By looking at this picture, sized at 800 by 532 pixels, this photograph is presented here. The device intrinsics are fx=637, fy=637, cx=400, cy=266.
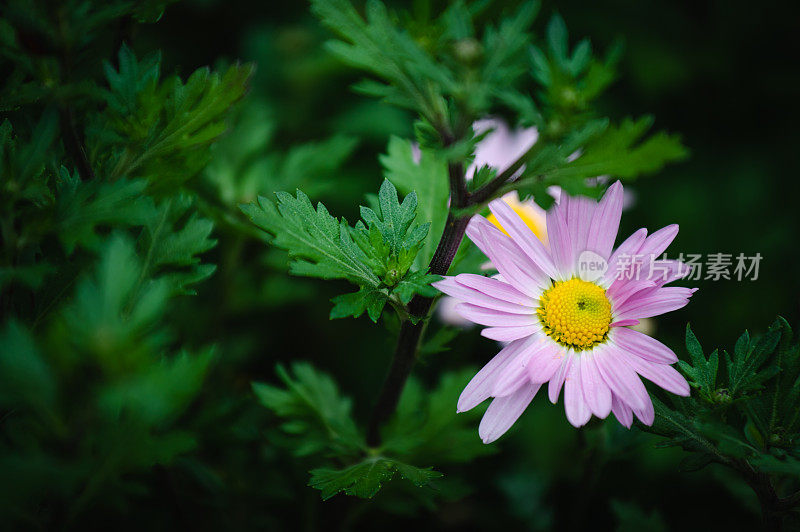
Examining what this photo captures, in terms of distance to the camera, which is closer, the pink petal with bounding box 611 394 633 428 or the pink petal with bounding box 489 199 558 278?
the pink petal with bounding box 611 394 633 428

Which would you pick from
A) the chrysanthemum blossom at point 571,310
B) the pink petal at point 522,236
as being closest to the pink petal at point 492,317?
the chrysanthemum blossom at point 571,310

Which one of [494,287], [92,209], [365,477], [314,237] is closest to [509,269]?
[494,287]

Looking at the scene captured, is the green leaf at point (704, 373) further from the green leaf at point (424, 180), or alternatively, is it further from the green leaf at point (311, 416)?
the green leaf at point (311, 416)

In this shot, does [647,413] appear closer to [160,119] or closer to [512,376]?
[512,376]

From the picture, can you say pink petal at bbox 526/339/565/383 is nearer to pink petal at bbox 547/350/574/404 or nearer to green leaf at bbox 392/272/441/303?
pink petal at bbox 547/350/574/404

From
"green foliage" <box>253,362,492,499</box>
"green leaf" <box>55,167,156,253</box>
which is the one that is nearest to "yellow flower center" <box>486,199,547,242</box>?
"green foliage" <box>253,362,492,499</box>
